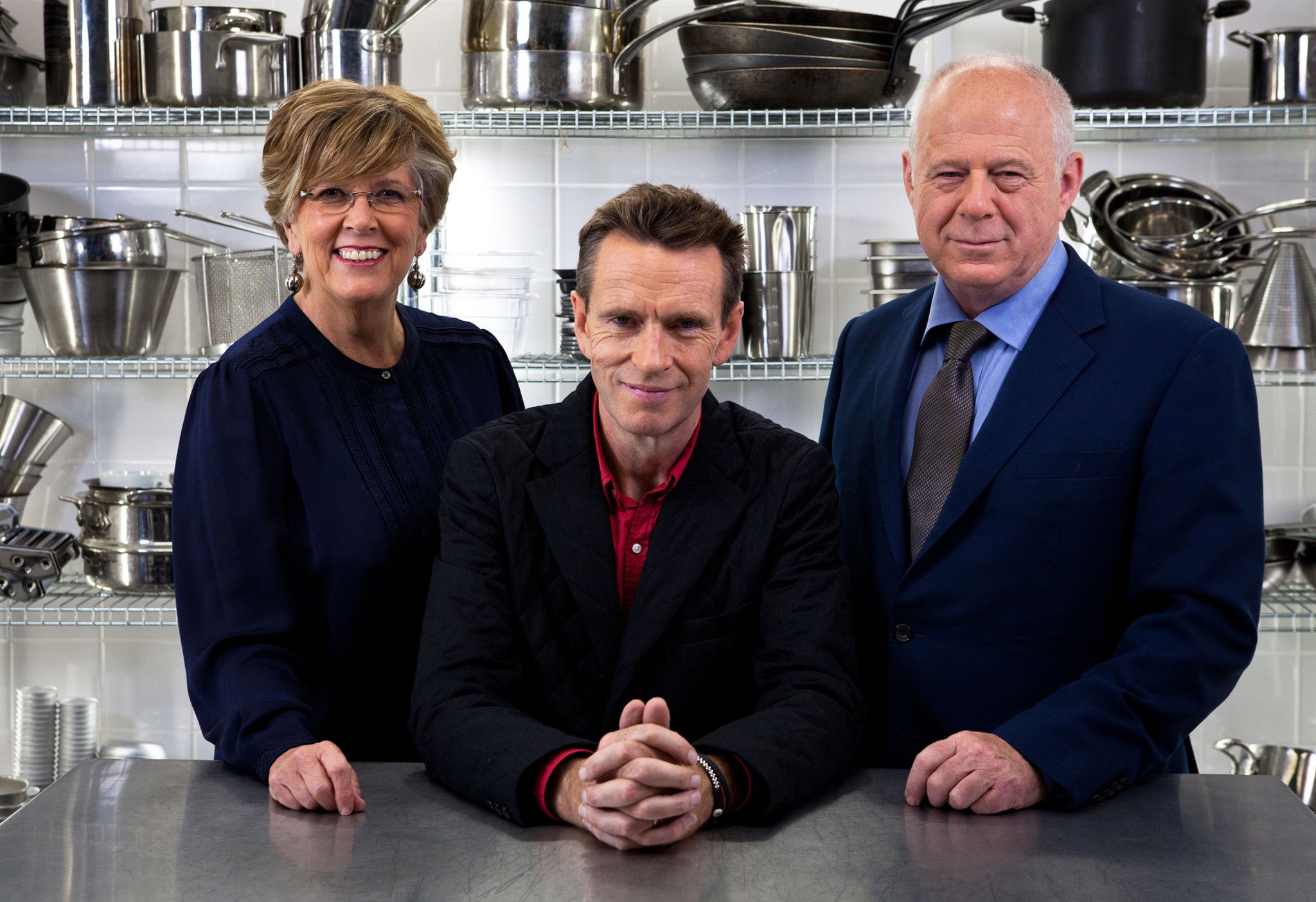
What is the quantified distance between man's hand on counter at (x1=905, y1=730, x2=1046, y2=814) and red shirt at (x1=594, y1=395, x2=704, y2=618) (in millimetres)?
442

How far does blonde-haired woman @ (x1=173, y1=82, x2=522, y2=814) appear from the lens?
176 centimetres

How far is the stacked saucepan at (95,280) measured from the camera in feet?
9.59

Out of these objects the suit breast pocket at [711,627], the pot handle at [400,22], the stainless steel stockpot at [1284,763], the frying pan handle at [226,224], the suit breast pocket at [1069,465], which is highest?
the pot handle at [400,22]

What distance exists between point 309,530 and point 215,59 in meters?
1.51

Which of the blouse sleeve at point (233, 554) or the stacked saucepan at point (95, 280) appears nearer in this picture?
the blouse sleeve at point (233, 554)

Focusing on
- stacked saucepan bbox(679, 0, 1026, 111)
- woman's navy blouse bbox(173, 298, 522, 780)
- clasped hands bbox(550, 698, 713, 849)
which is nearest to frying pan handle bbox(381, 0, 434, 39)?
stacked saucepan bbox(679, 0, 1026, 111)

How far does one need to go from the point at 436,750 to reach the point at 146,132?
2361 mm

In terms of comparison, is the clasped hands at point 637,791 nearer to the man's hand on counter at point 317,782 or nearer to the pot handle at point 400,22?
the man's hand on counter at point 317,782

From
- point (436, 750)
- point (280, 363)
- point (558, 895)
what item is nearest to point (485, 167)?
point (280, 363)

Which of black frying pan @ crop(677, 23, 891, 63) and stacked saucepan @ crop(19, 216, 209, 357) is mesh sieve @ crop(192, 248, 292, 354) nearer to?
stacked saucepan @ crop(19, 216, 209, 357)

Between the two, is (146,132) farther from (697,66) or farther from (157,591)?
(697,66)

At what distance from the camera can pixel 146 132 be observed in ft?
10.7

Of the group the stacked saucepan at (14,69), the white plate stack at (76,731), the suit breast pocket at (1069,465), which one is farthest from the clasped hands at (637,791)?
the stacked saucepan at (14,69)

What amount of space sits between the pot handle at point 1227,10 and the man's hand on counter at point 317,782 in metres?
2.43
